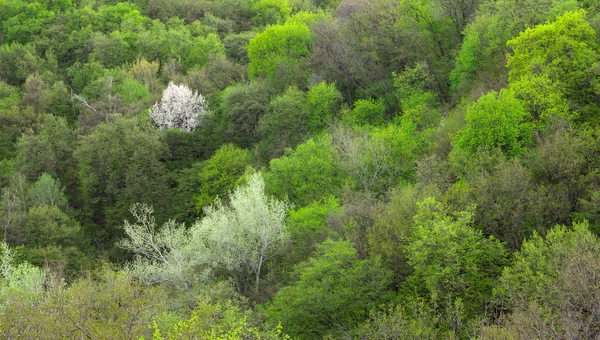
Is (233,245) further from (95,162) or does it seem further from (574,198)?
(95,162)

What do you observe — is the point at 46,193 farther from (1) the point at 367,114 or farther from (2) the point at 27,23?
(2) the point at 27,23

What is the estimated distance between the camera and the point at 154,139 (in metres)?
51.5

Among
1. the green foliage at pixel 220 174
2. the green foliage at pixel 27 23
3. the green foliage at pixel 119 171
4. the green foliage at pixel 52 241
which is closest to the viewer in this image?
the green foliage at pixel 52 241

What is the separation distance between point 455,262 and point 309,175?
18.7 meters

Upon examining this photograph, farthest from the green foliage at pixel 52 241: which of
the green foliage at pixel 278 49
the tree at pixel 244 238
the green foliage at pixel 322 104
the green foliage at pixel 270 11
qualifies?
the green foliage at pixel 270 11

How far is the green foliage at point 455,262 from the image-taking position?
2238cm

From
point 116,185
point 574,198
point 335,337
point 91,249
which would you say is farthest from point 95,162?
point 574,198

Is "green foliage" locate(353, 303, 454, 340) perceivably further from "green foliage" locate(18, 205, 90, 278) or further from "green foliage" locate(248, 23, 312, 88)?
"green foliage" locate(248, 23, 312, 88)

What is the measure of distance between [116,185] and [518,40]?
116ft

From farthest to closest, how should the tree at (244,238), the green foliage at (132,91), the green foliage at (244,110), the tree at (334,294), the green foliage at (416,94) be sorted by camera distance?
1. the green foliage at (132,91)
2. the green foliage at (244,110)
3. the green foliage at (416,94)
4. the tree at (244,238)
5. the tree at (334,294)

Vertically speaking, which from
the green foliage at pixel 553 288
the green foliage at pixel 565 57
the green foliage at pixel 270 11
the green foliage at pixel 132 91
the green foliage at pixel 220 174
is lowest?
the green foliage at pixel 220 174

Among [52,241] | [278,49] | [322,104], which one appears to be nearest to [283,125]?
[322,104]

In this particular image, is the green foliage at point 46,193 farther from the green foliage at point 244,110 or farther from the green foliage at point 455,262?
the green foliage at point 455,262

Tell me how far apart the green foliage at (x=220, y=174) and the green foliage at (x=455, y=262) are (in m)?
27.0
